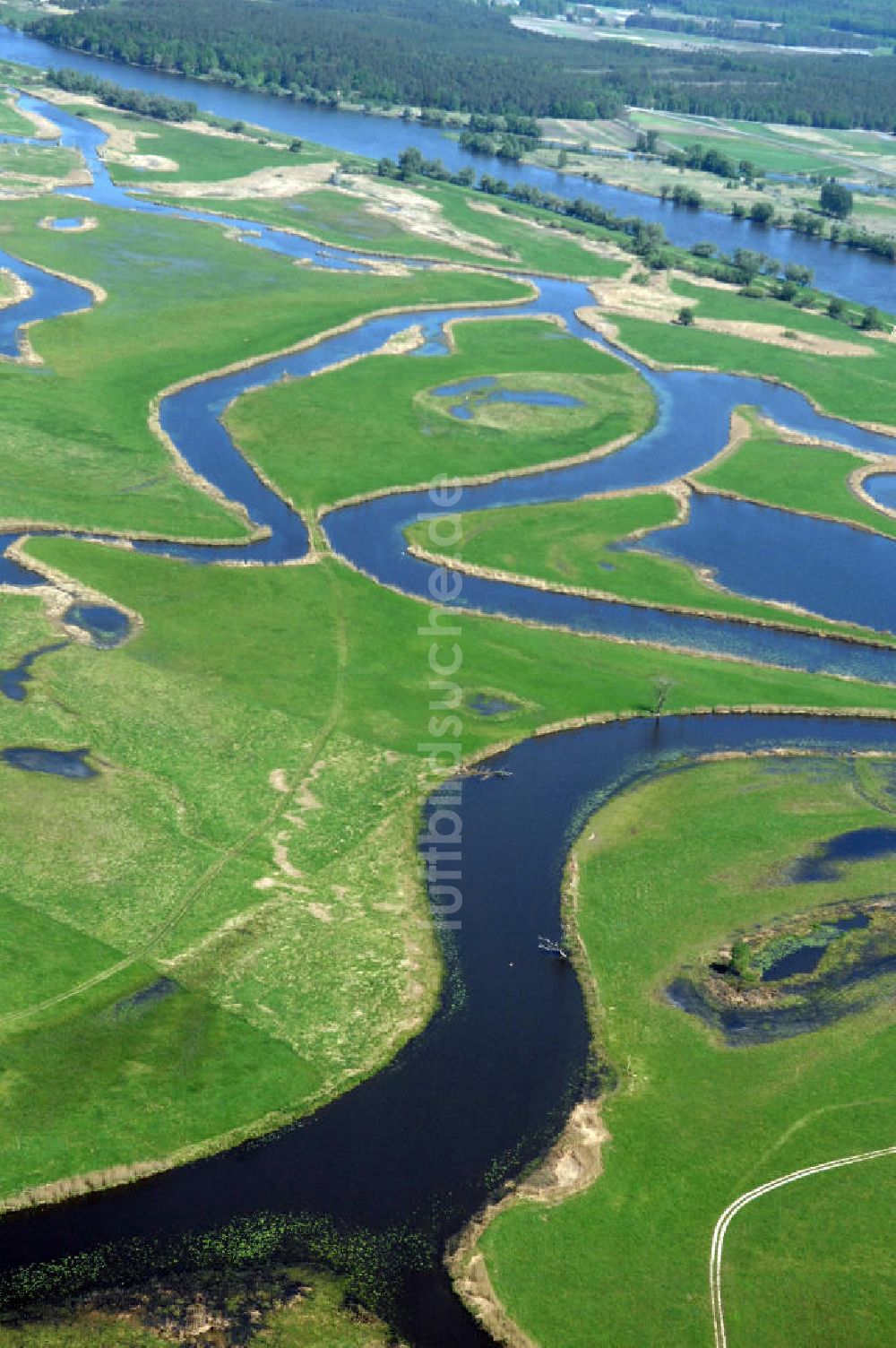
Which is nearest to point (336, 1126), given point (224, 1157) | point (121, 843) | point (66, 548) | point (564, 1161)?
point (224, 1157)

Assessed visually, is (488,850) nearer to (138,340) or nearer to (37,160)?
(138,340)

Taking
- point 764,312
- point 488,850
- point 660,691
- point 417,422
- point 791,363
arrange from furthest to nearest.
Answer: point 764,312
point 791,363
point 417,422
point 660,691
point 488,850

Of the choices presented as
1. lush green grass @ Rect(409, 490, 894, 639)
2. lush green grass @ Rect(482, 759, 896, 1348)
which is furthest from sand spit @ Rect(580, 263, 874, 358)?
lush green grass @ Rect(482, 759, 896, 1348)

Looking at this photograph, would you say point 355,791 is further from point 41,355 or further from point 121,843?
point 41,355

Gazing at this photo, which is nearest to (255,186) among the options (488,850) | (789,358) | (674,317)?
(674,317)

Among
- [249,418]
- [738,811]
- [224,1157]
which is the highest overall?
[249,418]
